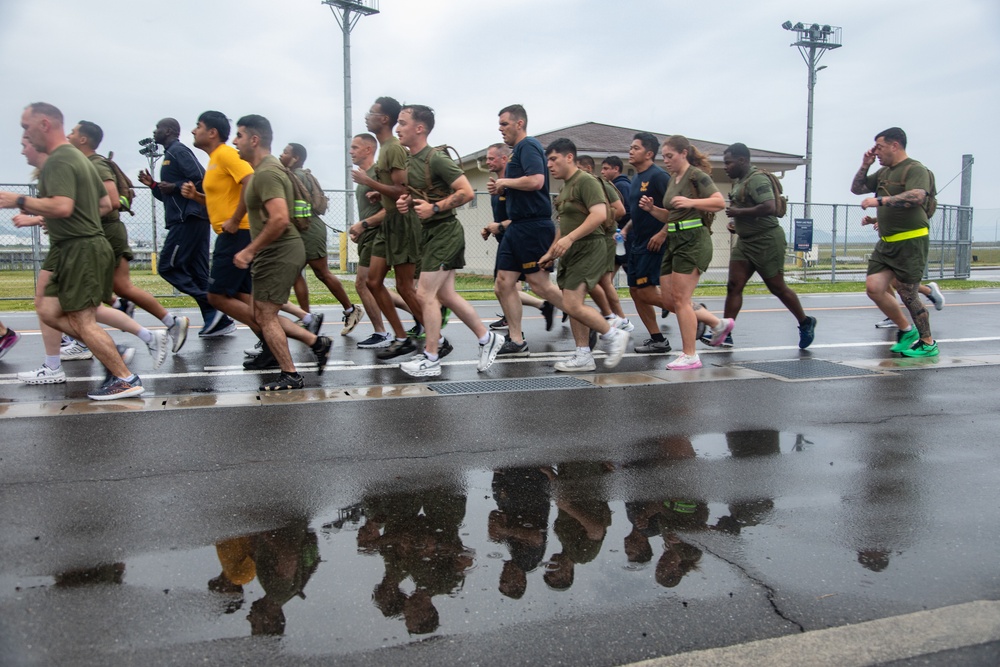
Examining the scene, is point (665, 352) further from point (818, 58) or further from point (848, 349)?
point (818, 58)

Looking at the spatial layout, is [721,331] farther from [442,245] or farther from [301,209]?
[301,209]

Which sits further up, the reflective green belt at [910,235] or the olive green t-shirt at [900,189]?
the olive green t-shirt at [900,189]

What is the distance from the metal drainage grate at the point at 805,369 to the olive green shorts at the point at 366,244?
3684 millimetres

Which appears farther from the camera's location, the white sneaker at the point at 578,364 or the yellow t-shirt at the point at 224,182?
the white sneaker at the point at 578,364

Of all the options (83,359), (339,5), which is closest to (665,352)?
(83,359)

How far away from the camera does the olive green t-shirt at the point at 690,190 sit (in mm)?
7199

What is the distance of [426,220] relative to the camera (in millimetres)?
6859

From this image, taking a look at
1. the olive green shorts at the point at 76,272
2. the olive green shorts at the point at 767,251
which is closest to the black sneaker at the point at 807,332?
the olive green shorts at the point at 767,251

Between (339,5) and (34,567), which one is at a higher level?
(339,5)

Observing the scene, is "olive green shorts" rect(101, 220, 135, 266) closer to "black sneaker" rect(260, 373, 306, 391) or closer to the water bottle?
"black sneaker" rect(260, 373, 306, 391)

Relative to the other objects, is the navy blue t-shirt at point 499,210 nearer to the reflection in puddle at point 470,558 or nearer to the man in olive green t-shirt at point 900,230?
the man in olive green t-shirt at point 900,230

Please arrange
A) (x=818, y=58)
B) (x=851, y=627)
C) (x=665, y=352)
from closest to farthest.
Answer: (x=851, y=627), (x=665, y=352), (x=818, y=58)

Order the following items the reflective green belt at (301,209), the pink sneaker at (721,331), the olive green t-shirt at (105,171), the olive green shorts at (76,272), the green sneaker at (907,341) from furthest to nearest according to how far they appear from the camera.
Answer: the pink sneaker at (721,331), the green sneaker at (907,341), the olive green t-shirt at (105,171), the reflective green belt at (301,209), the olive green shorts at (76,272)

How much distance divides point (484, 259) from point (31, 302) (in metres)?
14.6
